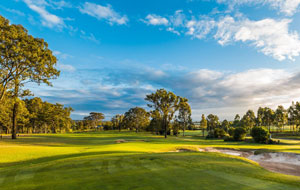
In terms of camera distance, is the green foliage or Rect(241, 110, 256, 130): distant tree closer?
Rect(241, 110, 256, 130): distant tree

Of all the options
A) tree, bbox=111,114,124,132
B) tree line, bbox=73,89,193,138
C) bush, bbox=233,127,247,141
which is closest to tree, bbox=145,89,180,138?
tree line, bbox=73,89,193,138

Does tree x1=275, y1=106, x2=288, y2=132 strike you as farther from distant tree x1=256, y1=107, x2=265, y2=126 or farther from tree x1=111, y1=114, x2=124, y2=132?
tree x1=111, y1=114, x2=124, y2=132

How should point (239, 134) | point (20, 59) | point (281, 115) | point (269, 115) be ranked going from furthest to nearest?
1. point (269, 115)
2. point (281, 115)
3. point (239, 134)
4. point (20, 59)

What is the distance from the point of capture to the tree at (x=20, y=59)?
2720 centimetres

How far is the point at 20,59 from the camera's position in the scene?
1125 inches

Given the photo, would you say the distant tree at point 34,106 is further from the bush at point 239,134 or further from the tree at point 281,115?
the tree at point 281,115

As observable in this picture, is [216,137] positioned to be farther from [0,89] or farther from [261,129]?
[0,89]

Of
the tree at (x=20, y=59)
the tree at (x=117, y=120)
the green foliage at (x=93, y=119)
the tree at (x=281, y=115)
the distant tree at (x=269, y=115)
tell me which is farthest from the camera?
the green foliage at (x=93, y=119)

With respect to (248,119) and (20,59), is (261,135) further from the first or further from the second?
(248,119)

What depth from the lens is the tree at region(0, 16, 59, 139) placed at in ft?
89.2

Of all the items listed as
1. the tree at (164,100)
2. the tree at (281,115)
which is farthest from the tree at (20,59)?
the tree at (281,115)

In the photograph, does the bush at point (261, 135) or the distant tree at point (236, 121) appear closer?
the bush at point (261, 135)

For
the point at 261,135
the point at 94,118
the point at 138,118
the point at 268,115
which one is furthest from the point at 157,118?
the point at 94,118

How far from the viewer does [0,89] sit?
30.7 meters
